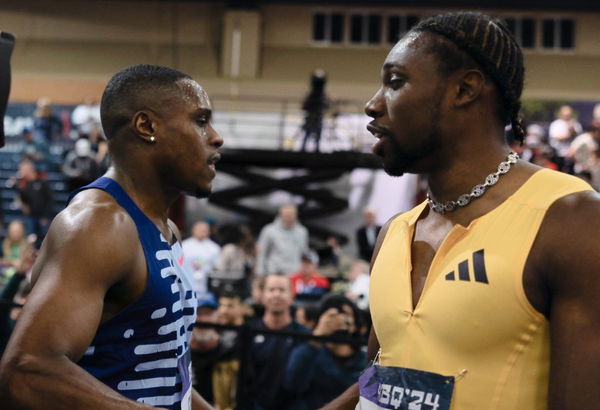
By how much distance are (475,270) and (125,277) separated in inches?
41.4

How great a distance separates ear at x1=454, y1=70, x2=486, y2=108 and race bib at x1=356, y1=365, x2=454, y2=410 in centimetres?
78

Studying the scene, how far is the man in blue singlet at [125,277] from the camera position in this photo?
2111 mm

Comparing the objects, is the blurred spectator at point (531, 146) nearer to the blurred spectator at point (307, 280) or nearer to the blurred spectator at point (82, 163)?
the blurred spectator at point (307, 280)

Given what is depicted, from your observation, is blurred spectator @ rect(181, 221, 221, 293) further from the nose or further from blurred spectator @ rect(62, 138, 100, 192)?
the nose

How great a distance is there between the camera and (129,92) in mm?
2809

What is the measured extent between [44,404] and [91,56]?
20.1 m

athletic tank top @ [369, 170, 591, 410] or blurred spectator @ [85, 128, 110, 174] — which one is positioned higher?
athletic tank top @ [369, 170, 591, 410]

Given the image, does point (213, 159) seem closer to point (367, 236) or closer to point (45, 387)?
point (45, 387)

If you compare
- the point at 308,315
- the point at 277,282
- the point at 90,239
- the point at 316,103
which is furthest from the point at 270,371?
the point at 316,103

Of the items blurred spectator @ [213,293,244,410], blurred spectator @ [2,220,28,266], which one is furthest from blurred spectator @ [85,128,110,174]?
blurred spectator @ [213,293,244,410]

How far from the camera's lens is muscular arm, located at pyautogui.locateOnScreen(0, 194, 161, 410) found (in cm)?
208

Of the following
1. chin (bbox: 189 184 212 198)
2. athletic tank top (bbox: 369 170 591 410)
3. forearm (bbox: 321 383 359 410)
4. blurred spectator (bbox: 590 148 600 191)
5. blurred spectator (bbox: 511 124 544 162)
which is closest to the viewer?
athletic tank top (bbox: 369 170 591 410)

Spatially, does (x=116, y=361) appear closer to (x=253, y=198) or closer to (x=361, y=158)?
(x=361, y=158)

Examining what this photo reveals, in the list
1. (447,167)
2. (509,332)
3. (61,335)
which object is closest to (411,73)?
(447,167)
